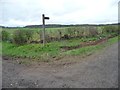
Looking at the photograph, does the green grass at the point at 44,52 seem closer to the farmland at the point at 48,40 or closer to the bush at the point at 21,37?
the farmland at the point at 48,40

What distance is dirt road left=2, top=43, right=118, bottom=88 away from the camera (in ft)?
27.6

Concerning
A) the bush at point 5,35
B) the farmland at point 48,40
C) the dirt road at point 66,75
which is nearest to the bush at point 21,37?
the farmland at point 48,40

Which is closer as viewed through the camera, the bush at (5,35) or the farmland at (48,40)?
the farmland at (48,40)

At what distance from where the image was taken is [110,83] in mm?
8352

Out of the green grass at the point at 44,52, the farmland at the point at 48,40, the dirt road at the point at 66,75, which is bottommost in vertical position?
the dirt road at the point at 66,75

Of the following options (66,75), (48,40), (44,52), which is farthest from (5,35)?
(66,75)

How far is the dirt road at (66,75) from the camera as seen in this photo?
841cm

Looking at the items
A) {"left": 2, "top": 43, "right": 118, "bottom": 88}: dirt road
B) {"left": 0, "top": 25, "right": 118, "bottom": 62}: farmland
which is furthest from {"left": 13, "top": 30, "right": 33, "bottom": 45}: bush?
{"left": 2, "top": 43, "right": 118, "bottom": 88}: dirt road

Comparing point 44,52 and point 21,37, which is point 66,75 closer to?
point 44,52

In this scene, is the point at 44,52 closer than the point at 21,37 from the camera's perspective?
Yes

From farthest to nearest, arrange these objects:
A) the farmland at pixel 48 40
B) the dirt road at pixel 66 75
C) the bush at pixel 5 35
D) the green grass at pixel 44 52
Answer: the bush at pixel 5 35 < the farmland at pixel 48 40 < the green grass at pixel 44 52 < the dirt road at pixel 66 75

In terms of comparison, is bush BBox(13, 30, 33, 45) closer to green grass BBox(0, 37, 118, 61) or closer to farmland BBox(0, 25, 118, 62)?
farmland BBox(0, 25, 118, 62)

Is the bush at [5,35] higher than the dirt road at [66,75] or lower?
higher

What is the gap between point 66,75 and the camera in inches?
377
